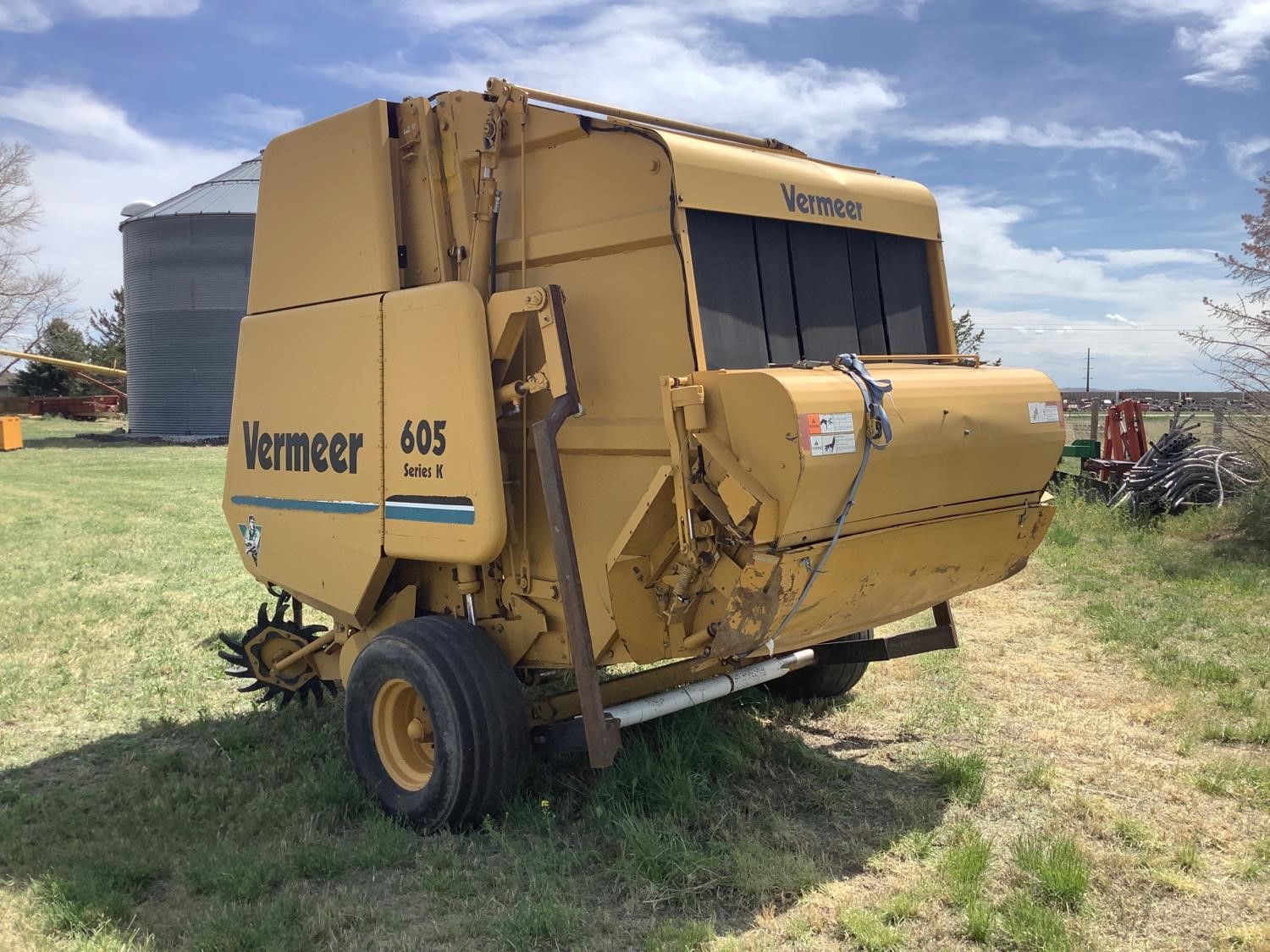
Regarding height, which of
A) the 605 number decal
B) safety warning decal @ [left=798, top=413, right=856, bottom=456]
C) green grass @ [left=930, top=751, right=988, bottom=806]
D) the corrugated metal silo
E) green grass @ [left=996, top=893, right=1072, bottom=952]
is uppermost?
the corrugated metal silo

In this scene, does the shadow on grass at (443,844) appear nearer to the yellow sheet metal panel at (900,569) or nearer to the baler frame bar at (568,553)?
the baler frame bar at (568,553)

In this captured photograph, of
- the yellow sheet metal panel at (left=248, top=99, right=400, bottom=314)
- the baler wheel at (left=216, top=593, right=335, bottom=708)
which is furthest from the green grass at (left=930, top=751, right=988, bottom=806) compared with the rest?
the yellow sheet metal panel at (left=248, top=99, right=400, bottom=314)

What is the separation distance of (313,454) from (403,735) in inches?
55.0

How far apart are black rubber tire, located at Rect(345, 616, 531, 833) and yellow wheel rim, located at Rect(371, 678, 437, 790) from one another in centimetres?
9

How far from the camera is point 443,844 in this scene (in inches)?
163

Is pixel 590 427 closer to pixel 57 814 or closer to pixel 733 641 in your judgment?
pixel 733 641

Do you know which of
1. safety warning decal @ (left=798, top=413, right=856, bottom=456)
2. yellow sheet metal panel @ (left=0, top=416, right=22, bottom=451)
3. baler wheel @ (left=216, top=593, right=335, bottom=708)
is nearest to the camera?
safety warning decal @ (left=798, top=413, right=856, bottom=456)

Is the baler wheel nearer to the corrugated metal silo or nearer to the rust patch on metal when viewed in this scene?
the rust patch on metal

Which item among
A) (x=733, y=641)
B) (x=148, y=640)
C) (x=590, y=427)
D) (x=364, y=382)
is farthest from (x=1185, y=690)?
(x=148, y=640)

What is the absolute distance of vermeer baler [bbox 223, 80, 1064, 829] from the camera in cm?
377

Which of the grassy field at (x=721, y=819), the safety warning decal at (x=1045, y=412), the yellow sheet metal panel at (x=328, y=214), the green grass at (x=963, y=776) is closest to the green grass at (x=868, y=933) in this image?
the grassy field at (x=721, y=819)

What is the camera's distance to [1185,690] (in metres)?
6.14

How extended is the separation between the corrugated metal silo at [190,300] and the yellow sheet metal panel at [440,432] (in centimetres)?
2826

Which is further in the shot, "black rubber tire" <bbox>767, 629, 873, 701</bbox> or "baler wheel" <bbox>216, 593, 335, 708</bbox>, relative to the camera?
"black rubber tire" <bbox>767, 629, 873, 701</bbox>
